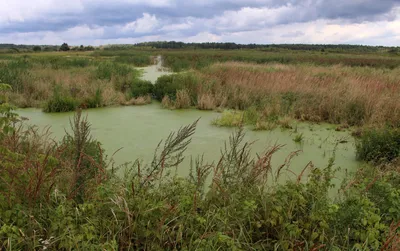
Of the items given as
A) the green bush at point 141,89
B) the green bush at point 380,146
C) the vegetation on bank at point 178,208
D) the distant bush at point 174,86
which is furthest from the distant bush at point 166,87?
the vegetation on bank at point 178,208

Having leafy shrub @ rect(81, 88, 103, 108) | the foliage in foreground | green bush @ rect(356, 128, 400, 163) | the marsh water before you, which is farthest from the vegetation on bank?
leafy shrub @ rect(81, 88, 103, 108)

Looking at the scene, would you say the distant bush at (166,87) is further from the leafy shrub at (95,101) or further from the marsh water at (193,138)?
the leafy shrub at (95,101)

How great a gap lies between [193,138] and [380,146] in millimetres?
2875

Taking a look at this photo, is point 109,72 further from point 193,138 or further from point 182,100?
point 193,138

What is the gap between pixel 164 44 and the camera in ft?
239

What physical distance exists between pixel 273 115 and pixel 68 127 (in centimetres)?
422

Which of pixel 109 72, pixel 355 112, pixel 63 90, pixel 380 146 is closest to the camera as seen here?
pixel 380 146

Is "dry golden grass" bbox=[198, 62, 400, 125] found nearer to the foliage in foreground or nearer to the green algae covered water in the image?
the green algae covered water

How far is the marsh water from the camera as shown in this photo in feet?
15.1

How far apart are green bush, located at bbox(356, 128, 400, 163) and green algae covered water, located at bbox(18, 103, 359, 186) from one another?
0.70 feet

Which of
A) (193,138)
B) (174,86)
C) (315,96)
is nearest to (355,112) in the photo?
(315,96)

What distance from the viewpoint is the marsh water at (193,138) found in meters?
A: 4.59

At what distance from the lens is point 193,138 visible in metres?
5.58

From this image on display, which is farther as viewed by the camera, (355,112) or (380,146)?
(355,112)
